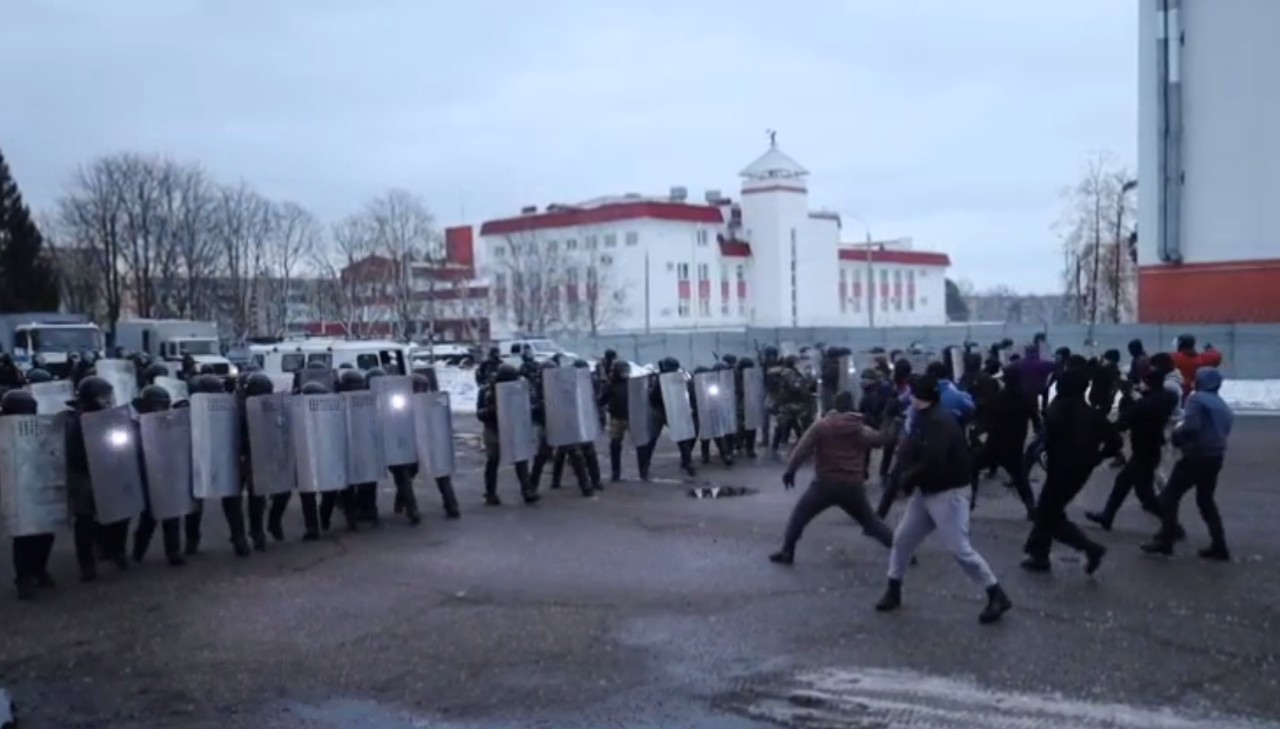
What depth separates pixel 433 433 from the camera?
45.6 ft

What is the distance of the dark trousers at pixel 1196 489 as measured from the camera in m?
10.6

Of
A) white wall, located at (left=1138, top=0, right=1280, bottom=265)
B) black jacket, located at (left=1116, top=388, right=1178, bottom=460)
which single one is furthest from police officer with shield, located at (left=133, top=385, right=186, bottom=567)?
white wall, located at (left=1138, top=0, right=1280, bottom=265)

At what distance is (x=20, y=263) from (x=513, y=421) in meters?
61.7

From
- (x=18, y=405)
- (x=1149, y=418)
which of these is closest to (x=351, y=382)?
(x=18, y=405)

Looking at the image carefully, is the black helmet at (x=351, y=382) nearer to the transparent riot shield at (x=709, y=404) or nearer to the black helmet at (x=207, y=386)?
the black helmet at (x=207, y=386)

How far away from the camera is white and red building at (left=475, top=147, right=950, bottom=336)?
77.4 meters

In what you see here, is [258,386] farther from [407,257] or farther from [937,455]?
[407,257]

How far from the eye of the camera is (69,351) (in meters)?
36.7

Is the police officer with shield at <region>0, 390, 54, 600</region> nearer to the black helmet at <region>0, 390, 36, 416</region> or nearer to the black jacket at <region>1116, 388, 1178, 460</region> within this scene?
the black helmet at <region>0, 390, 36, 416</region>

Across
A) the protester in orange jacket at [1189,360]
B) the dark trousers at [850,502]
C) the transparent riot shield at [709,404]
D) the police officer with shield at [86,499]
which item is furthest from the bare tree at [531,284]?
the dark trousers at [850,502]

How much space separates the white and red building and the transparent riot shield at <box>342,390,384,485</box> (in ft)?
197

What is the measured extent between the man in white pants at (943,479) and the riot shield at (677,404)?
29.9ft

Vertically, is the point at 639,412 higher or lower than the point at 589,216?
lower

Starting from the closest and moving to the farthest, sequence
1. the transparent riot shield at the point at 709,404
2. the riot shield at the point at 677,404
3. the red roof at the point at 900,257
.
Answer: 1. the riot shield at the point at 677,404
2. the transparent riot shield at the point at 709,404
3. the red roof at the point at 900,257
